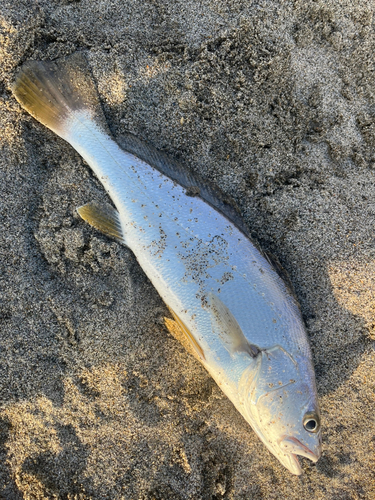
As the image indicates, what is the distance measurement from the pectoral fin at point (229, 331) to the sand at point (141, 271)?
398 mm

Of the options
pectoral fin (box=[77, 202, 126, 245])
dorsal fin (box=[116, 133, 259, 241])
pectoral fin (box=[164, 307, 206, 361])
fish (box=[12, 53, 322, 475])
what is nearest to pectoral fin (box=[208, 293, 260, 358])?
fish (box=[12, 53, 322, 475])

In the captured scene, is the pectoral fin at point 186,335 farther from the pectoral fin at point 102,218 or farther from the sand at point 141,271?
the pectoral fin at point 102,218

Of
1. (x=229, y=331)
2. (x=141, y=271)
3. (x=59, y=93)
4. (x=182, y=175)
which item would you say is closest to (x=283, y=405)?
A: (x=229, y=331)

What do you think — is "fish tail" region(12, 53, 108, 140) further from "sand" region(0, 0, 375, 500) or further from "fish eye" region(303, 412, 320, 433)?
"fish eye" region(303, 412, 320, 433)

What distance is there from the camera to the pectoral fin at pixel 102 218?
221 centimetres

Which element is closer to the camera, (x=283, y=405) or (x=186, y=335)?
(x=283, y=405)

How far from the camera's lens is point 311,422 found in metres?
2.00

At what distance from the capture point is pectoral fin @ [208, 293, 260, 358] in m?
2.03

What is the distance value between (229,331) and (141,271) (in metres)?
0.71

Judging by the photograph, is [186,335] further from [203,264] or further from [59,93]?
[59,93]

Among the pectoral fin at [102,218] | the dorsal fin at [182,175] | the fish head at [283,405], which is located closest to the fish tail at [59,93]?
the dorsal fin at [182,175]

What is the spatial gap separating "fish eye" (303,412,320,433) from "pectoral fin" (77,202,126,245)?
5.00 feet

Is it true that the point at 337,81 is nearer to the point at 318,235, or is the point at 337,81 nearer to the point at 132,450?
the point at 318,235

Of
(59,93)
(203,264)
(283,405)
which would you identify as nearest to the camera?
(283,405)
